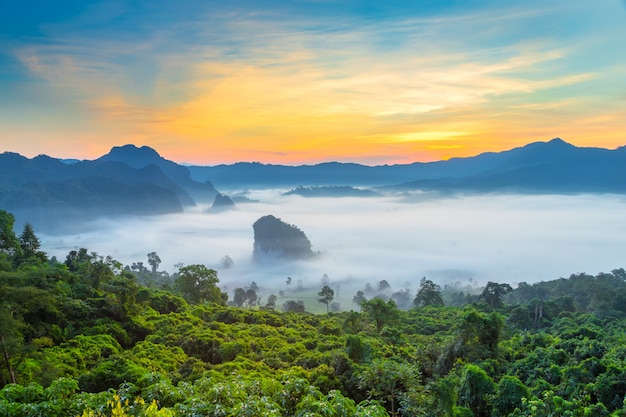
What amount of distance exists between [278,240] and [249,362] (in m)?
171

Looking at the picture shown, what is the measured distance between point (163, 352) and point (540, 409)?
1862 centimetres

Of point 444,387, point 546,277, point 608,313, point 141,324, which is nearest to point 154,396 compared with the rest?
point 444,387

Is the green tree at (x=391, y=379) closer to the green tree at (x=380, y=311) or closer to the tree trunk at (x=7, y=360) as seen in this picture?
the tree trunk at (x=7, y=360)

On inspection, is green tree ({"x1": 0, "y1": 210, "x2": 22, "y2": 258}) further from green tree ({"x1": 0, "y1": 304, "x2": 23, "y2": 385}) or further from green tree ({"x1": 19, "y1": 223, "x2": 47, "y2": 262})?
green tree ({"x1": 0, "y1": 304, "x2": 23, "y2": 385})

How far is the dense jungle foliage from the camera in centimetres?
963

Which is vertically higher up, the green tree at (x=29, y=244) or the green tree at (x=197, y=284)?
the green tree at (x=29, y=244)

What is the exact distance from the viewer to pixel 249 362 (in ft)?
68.7

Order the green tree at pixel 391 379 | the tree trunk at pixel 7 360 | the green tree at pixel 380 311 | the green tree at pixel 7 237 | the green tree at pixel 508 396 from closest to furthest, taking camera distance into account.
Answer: the green tree at pixel 391 379 < the tree trunk at pixel 7 360 < the green tree at pixel 508 396 < the green tree at pixel 7 237 < the green tree at pixel 380 311

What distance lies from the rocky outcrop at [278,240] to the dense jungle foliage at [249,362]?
14991 centimetres

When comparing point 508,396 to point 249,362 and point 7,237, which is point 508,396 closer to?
point 249,362

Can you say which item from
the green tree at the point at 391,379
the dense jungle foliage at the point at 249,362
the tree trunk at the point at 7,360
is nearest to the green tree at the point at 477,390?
the dense jungle foliage at the point at 249,362

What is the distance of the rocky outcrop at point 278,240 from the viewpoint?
7470 inches

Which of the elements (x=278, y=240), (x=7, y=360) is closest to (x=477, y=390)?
(x=7, y=360)

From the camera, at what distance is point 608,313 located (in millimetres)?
48031
